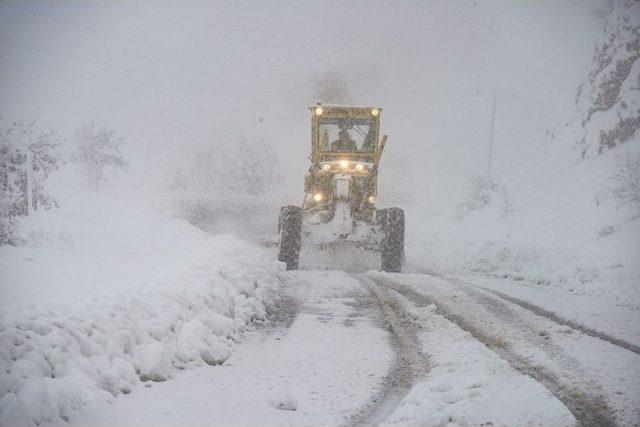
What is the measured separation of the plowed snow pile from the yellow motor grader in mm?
3712

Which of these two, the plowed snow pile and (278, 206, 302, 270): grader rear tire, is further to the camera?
(278, 206, 302, 270): grader rear tire

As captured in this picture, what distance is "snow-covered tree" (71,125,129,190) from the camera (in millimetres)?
38312

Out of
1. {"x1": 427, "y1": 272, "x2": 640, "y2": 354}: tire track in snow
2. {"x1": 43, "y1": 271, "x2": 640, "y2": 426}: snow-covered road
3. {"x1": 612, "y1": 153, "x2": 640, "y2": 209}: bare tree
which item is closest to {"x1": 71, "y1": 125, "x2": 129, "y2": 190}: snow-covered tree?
{"x1": 612, "y1": 153, "x2": 640, "y2": 209}: bare tree

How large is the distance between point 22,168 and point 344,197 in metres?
7.47

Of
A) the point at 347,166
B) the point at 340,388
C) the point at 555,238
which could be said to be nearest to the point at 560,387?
the point at 340,388

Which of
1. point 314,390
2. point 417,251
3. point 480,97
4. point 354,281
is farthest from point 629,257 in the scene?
point 480,97

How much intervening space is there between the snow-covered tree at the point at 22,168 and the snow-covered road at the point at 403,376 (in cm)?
711

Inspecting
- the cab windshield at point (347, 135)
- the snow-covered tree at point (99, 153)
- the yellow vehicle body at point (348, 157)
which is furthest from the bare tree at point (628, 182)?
the snow-covered tree at point (99, 153)

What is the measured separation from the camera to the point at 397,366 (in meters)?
4.12

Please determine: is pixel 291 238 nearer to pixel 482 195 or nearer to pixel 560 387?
pixel 560 387

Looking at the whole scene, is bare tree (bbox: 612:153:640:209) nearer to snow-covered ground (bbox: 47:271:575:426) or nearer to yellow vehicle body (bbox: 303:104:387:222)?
yellow vehicle body (bbox: 303:104:387:222)

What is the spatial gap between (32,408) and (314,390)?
5.75 feet

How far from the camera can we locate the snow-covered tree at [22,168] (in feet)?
33.8

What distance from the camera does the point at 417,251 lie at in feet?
58.1
